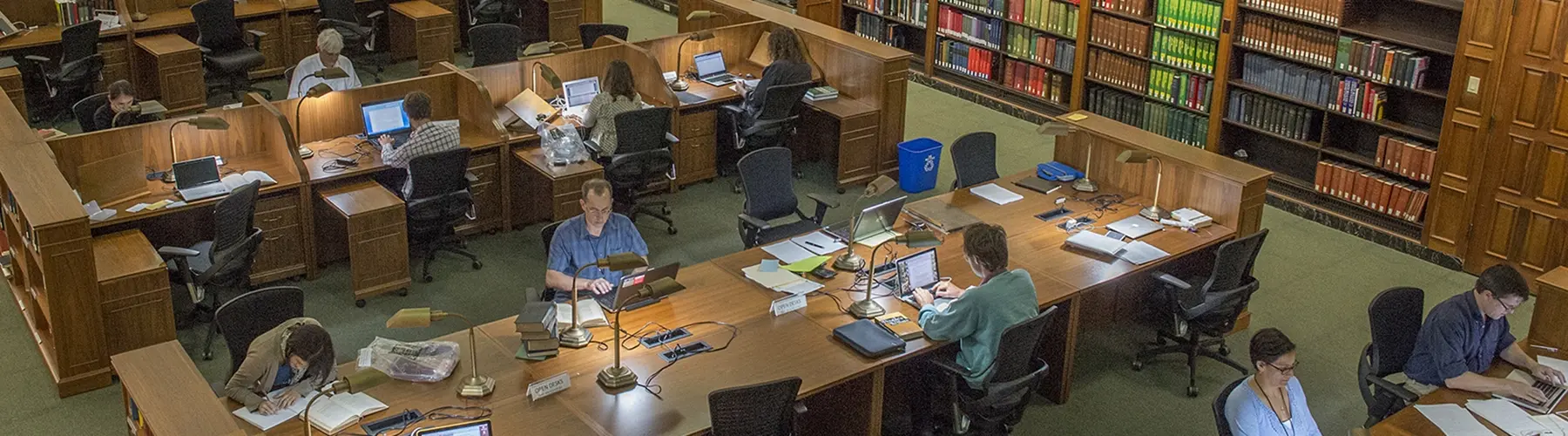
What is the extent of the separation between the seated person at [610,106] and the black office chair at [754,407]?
374 cm

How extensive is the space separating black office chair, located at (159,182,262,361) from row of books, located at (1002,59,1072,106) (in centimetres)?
615

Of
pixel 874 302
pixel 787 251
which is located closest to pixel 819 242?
pixel 787 251

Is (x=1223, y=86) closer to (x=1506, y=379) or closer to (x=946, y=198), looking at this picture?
(x=946, y=198)

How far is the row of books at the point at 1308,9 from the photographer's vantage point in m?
8.91

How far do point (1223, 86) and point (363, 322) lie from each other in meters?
5.77

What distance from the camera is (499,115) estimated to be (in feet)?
29.8

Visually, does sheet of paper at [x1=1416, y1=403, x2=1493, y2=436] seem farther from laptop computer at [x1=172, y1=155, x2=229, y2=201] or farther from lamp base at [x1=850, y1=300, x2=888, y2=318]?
laptop computer at [x1=172, y1=155, x2=229, y2=201]

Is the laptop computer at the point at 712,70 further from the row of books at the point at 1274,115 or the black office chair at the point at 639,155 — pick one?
the row of books at the point at 1274,115

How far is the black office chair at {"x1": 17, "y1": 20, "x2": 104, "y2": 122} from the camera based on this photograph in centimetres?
1013

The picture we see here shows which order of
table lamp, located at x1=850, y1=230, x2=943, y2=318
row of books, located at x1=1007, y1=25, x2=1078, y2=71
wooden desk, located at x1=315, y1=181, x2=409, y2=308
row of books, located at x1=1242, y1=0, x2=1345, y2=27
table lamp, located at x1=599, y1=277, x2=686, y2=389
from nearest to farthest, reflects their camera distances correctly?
1. table lamp, located at x1=599, y1=277, x2=686, y2=389
2. table lamp, located at x1=850, y1=230, x2=943, y2=318
3. wooden desk, located at x1=315, y1=181, x2=409, y2=308
4. row of books, located at x1=1242, y1=0, x2=1345, y2=27
5. row of books, located at x1=1007, y1=25, x2=1078, y2=71

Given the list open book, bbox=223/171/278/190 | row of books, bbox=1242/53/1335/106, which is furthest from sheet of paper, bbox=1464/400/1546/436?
open book, bbox=223/171/278/190

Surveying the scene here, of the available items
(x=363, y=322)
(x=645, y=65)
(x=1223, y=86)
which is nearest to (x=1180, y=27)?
(x=1223, y=86)

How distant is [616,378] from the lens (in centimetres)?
552

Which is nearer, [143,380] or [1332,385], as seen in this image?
[143,380]
